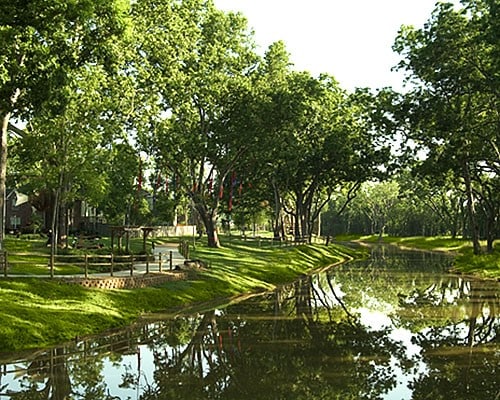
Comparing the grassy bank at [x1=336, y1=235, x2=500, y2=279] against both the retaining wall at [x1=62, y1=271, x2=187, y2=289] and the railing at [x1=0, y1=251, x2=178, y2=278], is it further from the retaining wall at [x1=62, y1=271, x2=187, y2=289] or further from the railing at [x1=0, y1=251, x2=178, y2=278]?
the railing at [x1=0, y1=251, x2=178, y2=278]

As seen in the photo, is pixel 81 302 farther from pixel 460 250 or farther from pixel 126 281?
pixel 460 250

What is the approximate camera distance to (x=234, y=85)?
53.4 m

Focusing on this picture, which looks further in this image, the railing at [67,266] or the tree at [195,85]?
Answer: the tree at [195,85]

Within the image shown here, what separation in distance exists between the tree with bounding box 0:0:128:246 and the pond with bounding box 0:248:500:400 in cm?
1067

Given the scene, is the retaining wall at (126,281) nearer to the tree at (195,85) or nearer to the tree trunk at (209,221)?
the tree at (195,85)

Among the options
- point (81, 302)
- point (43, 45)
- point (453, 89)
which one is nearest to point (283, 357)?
point (81, 302)

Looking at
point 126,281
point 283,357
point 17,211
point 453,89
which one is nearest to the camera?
point 283,357

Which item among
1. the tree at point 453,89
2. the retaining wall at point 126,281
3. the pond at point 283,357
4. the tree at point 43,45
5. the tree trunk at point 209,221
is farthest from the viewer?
the tree trunk at point 209,221

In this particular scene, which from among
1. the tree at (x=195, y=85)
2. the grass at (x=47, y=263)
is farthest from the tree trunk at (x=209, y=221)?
the grass at (x=47, y=263)

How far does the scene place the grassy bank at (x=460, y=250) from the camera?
48750 millimetres

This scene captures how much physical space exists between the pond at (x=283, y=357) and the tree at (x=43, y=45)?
1067 centimetres

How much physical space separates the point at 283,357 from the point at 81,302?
10.6 m

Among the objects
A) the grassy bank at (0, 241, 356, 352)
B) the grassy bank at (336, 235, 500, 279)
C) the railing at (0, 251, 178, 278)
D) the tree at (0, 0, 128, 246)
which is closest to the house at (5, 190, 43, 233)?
the railing at (0, 251, 178, 278)

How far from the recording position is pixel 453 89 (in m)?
45.8
